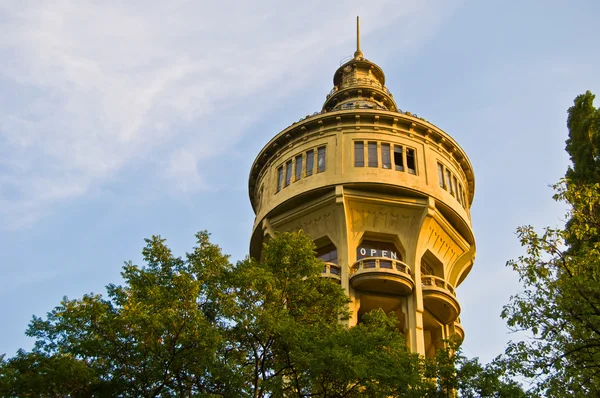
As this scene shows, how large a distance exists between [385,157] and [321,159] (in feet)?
10.5

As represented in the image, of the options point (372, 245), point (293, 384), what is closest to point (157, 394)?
point (293, 384)

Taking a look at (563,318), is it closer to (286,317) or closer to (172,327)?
(286,317)

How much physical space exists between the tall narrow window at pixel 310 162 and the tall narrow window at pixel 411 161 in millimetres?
4750

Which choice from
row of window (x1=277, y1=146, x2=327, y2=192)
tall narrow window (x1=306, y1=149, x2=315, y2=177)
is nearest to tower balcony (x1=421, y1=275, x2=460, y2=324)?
row of window (x1=277, y1=146, x2=327, y2=192)

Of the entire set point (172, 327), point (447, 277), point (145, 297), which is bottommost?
point (172, 327)

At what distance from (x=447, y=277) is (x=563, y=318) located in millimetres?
19413

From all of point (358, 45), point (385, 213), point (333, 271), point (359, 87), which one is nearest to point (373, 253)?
point (385, 213)

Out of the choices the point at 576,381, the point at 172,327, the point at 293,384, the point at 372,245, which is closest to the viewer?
the point at 576,381

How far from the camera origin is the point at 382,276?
103 ft

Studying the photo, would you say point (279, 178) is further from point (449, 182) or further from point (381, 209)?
point (449, 182)

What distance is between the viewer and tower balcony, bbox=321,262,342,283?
32.0 m

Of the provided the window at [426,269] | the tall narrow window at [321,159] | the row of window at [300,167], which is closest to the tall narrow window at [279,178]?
the row of window at [300,167]

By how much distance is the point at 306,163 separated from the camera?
35969mm

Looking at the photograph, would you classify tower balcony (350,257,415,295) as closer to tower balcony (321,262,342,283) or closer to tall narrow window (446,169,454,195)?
tower balcony (321,262,342,283)
